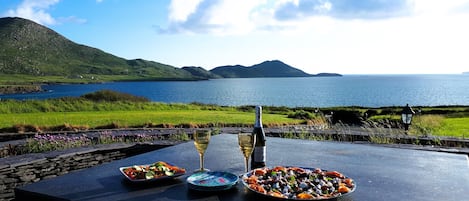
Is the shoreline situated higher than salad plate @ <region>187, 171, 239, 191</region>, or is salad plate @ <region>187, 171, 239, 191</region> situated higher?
the shoreline

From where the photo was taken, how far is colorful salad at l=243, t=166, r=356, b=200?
240cm

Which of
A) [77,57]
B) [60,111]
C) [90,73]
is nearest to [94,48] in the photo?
[77,57]

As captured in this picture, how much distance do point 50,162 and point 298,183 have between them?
14.6 feet

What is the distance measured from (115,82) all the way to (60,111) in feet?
471

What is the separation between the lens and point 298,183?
2625mm

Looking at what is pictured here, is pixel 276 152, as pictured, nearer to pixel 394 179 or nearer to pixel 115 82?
pixel 394 179

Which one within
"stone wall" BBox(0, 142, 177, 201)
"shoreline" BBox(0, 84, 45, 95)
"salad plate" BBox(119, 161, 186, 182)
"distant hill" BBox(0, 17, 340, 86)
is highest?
"distant hill" BBox(0, 17, 340, 86)

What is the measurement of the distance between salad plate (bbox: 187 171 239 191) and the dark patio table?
0.12ft

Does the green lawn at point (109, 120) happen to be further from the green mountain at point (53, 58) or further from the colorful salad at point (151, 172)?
the green mountain at point (53, 58)

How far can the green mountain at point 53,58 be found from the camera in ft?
482

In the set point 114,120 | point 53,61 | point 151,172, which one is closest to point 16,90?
point 53,61

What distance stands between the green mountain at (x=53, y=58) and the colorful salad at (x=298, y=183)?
153331 mm

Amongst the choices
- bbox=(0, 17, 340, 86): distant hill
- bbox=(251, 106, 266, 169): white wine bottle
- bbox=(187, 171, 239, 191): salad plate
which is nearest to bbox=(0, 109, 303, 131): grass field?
bbox=(251, 106, 266, 169): white wine bottle

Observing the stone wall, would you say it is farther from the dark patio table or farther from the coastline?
the coastline
